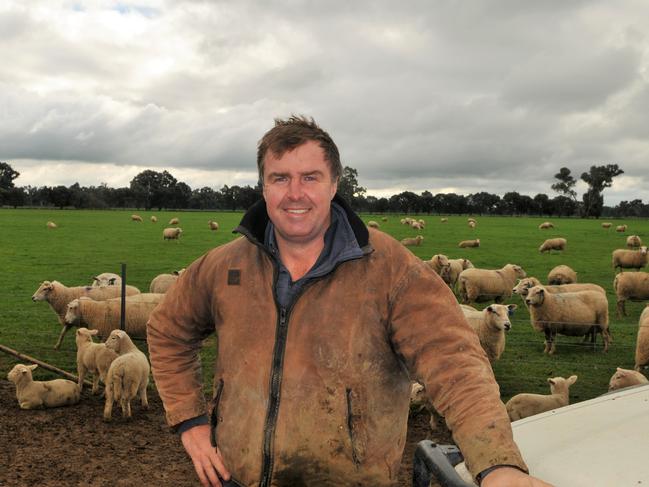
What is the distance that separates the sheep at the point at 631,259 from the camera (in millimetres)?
24219

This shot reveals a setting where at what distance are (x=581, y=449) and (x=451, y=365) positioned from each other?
0.59 meters

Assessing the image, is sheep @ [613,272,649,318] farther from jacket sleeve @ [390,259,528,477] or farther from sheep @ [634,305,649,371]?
jacket sleeve @ [390,259,528,477]

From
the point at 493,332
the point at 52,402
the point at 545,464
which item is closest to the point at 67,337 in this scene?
the point at 52,402

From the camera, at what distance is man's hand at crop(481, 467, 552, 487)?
1756 mm

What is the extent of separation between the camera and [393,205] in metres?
122

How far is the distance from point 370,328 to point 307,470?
65 centimetres

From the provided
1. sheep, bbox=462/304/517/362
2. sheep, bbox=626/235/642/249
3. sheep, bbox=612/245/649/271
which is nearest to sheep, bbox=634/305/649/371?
sheep, bbox=462/304/517/362

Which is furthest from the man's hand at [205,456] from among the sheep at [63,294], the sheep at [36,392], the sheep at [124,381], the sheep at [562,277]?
the sheep at [562,277]

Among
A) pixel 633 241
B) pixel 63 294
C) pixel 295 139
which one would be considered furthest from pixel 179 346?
pixel 633 241

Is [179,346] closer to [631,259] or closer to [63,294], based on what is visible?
[63,294]

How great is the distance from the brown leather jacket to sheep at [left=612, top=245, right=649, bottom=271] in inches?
980

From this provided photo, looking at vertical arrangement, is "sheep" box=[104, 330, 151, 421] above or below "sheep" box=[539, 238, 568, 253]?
below

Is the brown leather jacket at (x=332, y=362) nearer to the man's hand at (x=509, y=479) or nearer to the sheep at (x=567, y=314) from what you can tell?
the man's hand at (x=509, y=479)

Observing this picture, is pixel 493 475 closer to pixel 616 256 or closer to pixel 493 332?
pixel 493 332
